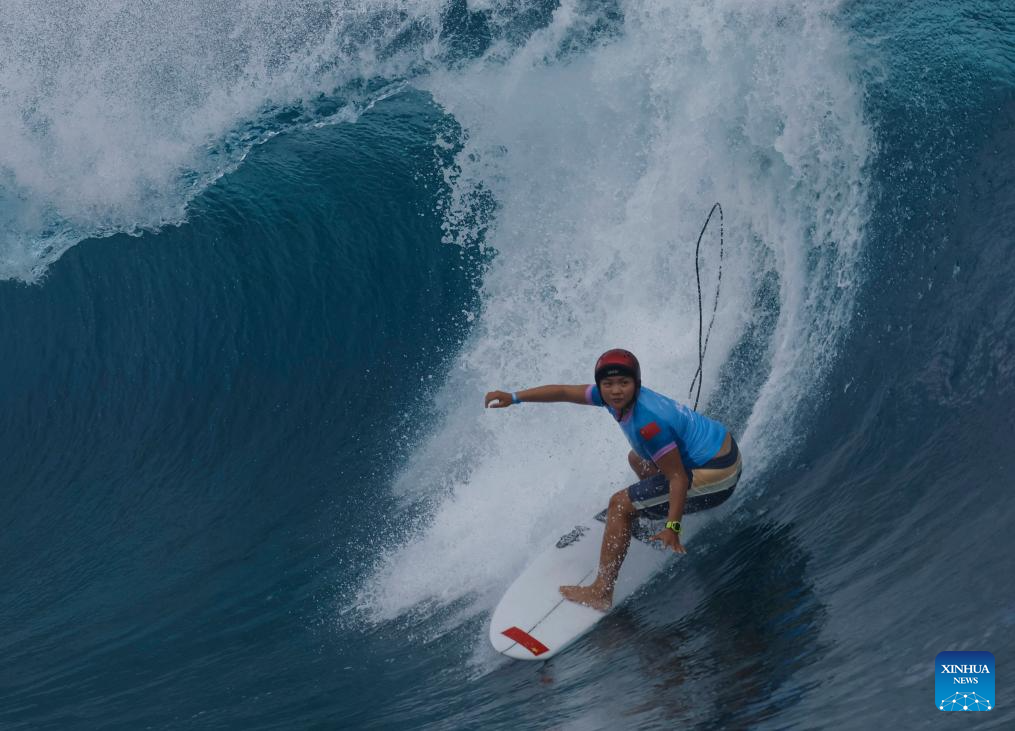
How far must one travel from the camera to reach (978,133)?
852 centimetres

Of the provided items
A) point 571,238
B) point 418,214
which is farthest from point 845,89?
point 418,214

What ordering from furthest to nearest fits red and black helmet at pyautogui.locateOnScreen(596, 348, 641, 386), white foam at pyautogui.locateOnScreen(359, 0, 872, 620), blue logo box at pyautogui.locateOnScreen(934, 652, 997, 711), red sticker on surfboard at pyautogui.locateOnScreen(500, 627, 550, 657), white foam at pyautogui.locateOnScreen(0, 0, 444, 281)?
white foam at pyautogui.locateOnScreen(0, 0, 444, 281)
white foam at pyautogui.locateOnScreen(359, 0, 872, 620)
red sticker on surfboard at pyautogui.locateOnScreen(500, 627, 550, 657)
red and black helmet at pyautogui.locateOnScreen(596, 348, 641, 386)
blue logo box at pyautogui.locateOnScreen(934, 652, 997, 711)

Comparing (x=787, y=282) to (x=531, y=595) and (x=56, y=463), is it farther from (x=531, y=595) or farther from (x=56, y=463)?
(x=56, y=463)

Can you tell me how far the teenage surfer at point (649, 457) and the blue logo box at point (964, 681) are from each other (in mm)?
1444

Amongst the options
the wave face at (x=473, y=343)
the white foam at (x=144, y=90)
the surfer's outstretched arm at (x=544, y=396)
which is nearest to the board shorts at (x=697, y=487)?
the wave face at (x=473, y=343)

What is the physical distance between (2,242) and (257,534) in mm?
6286

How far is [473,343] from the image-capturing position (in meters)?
9.62

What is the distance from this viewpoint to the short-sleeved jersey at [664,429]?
533cm

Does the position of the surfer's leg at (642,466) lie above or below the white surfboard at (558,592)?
above

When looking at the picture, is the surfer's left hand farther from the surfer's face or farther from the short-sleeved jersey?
the surfer's face

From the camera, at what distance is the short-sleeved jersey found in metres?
5.33

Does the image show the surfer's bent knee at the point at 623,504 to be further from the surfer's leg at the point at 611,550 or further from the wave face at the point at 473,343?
the wave face at the point at 473,343

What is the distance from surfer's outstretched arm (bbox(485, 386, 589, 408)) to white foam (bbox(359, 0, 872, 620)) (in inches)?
61.0

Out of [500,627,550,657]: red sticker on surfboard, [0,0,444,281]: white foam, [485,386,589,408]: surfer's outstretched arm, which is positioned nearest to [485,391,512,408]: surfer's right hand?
[485,386,589,408]: surfer's outstretched arm
